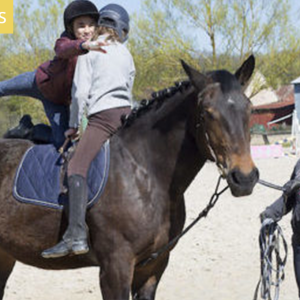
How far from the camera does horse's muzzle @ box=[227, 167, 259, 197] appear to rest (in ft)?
10.8

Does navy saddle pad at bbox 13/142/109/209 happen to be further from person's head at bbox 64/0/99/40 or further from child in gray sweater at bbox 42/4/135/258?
person's head at bbox 64/0/99/40

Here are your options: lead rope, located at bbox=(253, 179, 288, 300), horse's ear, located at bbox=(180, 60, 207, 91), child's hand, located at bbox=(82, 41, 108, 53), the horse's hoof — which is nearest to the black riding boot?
the horse's hoof

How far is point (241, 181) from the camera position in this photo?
3.29m

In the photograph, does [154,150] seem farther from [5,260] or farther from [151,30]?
[151,30]

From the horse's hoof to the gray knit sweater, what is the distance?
838 mm

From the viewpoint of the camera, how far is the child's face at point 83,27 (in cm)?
420

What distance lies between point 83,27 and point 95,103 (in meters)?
0.64

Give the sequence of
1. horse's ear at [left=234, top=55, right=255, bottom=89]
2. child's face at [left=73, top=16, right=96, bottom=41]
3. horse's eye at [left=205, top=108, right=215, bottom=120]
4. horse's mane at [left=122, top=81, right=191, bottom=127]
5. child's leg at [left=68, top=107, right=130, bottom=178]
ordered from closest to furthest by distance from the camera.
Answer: horse's eye at [left=205, top=108, right=215, bottom=120] → horse's ear at [left=234, top=55, right=255, bottom=89] → child's leg at [left=68, top=107, right=130, bottom=178] → horse's mane at [left=122, top=81, right=191, bottom=127] → child's face at [left=73, top=16, right=96, bottom=41]

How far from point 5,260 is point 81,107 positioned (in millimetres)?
1695

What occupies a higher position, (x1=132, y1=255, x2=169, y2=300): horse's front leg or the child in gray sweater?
the child in gray sweater

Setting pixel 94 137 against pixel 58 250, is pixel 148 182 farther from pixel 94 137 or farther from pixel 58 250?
pixel 58 250

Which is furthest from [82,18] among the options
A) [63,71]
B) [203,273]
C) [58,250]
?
[203,273]

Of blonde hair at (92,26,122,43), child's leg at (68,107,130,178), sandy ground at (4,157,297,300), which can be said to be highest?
blonde hair at (92,26,122,43)

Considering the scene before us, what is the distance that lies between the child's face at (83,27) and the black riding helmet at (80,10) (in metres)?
0.04
